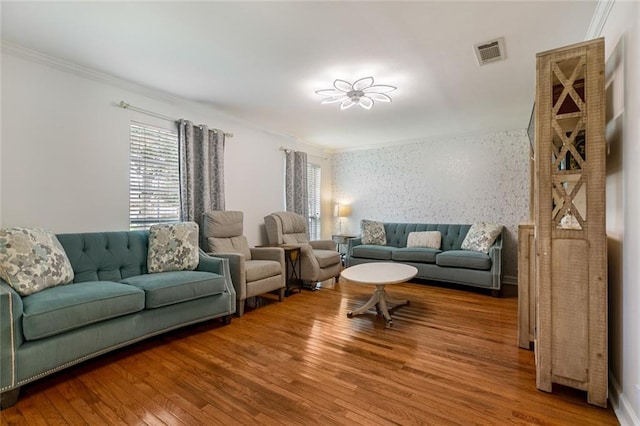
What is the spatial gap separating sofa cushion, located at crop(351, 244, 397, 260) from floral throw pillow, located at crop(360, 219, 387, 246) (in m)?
0.16

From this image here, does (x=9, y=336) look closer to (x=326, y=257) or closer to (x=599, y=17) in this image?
(x=326, y=257)

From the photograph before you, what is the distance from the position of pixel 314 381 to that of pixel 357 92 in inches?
105

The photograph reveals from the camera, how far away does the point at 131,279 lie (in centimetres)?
254

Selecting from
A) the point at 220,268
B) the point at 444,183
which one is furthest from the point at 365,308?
the point at 444,183

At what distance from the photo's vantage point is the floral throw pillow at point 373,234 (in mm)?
5246

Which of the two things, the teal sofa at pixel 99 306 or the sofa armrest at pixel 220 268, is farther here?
the sofa armrest at pixel 220 268

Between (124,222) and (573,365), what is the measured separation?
3.82 metres

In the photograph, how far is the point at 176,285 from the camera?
97.9 inches

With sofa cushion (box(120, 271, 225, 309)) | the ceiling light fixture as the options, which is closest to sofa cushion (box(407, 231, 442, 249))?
the ceiling light fixture

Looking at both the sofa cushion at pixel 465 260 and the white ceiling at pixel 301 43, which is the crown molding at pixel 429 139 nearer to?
the white ceiling at pixel 301 43

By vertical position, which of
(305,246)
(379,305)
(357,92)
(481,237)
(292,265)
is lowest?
(379,305)

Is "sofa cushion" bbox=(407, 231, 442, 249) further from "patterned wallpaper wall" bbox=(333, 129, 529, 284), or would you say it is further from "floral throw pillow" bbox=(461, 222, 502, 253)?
"patterned wallpaper wall" bbox=(333, 129, 529, 284)

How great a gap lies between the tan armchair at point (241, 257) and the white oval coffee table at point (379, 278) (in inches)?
35.4

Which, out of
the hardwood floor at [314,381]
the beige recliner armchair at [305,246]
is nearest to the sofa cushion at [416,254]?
the beige recliner armchair at [305,246]
